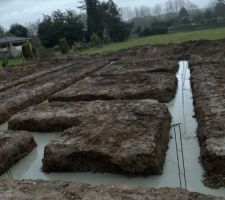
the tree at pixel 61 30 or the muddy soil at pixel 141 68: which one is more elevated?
the tree at pixel 61 30

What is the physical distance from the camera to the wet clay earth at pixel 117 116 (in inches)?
190

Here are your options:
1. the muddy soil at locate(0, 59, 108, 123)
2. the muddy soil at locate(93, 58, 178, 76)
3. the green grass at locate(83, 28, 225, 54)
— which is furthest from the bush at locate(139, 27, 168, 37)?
the muddy soil at locate(0, 59, 108, 123)

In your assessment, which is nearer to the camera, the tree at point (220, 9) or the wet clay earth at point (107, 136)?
the wet clay earth at point (107, 136)

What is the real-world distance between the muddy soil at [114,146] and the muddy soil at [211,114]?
0.60 metres

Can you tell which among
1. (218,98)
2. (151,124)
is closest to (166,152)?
(151,124)

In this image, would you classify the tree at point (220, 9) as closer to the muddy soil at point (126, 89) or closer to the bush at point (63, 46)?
the bush at point (63, 46)

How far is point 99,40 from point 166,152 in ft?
85.2

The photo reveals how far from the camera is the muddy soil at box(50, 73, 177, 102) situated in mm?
8492

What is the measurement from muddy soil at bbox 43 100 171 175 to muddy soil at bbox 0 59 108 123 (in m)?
2.89

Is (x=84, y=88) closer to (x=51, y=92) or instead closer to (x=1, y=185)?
(x=51, y=92)

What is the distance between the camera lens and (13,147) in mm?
5750

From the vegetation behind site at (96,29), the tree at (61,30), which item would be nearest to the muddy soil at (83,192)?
the vegetation behind site at (96,29)

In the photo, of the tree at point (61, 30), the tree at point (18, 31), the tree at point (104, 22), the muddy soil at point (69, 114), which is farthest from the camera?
the tree at point (18, 31)

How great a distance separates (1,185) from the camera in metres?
4.30
